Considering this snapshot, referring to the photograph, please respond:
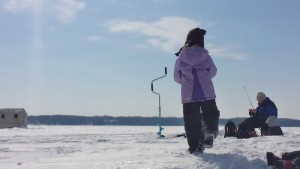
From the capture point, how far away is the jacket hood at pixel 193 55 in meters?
6.01

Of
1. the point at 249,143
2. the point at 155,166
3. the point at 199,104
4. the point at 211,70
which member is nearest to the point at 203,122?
the point at 199,104

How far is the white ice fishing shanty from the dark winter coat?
51.1m

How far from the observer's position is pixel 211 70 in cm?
608

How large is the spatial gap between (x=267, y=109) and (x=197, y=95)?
461 centimetres

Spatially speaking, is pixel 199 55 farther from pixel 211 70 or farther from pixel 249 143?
pixel 249 143

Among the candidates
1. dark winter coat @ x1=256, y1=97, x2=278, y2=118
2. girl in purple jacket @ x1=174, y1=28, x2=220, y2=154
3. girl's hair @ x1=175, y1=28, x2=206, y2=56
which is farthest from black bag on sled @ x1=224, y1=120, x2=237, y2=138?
girl's hair @ x1=175, y1=28, x2=206, y2=56

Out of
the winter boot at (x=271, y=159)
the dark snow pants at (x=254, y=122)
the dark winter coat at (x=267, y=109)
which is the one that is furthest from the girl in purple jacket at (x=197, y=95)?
the dark winter coat at (x=267, y=109)

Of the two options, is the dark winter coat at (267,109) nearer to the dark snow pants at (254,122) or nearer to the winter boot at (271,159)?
the dark snow pants at (254,122)

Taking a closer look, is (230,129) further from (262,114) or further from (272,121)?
(272,121)

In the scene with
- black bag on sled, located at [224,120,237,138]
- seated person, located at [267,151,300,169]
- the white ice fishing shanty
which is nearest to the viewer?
seated person, located at [267,151,300,169]

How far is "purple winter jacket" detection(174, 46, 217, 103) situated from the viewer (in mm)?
5875

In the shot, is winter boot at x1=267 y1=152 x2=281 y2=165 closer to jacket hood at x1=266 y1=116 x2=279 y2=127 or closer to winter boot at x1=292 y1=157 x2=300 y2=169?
winter boot at x1=292 y1=157 x2=300 y2=169

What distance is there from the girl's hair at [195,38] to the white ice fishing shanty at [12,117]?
177 ft

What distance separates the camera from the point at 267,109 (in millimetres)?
9867
